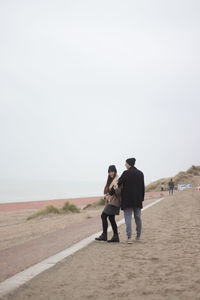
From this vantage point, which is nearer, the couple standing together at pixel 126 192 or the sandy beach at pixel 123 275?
the sandy beach at pixel 123 275

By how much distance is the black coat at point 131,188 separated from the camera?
883 centimetres

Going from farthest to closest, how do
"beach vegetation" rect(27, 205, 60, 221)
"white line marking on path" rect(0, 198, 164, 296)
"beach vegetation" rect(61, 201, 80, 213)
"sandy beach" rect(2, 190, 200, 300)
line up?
"beach vegetation" rect(61, 201, 80, 213) < "beach vegetation" rect(27, 205, 60, 221) < "white line marking on path" rect(0, 198, 164, 296) < "sandy beach" rect(2, 190, 200, 300)

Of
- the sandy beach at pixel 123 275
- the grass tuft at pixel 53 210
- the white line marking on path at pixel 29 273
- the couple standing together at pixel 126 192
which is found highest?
the couple standing together at pixel 126 192

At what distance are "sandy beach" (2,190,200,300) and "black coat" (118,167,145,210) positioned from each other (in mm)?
999

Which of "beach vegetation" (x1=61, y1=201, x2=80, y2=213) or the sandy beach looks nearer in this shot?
the sandy beach

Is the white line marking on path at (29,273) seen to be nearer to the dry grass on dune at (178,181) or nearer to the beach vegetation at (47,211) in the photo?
the beach vegetation at (47,211)

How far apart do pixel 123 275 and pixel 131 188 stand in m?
3.42

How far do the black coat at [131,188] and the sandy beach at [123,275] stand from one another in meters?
1.00

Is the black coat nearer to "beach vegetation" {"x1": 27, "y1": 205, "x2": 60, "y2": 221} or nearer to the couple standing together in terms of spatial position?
the couple standing together

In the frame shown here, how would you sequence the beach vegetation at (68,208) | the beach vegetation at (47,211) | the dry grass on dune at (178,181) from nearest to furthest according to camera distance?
the beach vegetation at (47,211) → the beach vegetation at (68,208) → the dry grass on dune at (178,181)

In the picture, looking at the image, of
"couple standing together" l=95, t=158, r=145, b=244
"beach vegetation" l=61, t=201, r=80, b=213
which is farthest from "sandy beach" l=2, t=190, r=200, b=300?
"beach vegetation" l=61, t=201, r=80, b=213

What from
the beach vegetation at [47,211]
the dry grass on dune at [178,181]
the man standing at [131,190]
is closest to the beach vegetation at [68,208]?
the beach vegetation at [47,211]

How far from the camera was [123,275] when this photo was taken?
220 inches

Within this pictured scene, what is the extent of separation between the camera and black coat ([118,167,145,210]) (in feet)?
29.0
